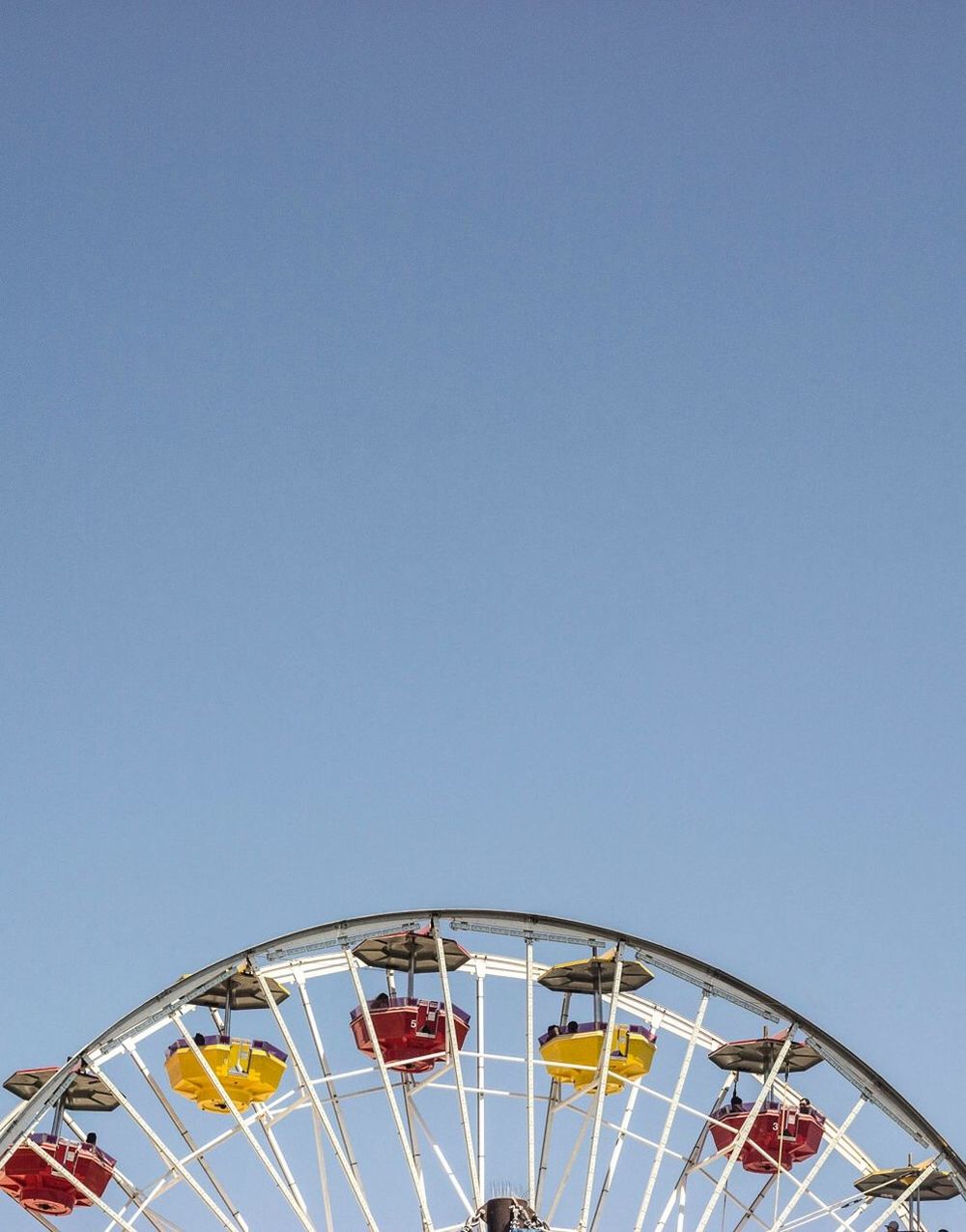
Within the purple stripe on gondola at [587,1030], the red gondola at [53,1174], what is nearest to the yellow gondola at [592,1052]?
the purple stripe on gondola at [587,1030]

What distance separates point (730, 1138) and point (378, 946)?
6561mm

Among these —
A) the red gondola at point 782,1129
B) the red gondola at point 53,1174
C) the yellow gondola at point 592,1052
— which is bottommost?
the red gondola at point 53,1174

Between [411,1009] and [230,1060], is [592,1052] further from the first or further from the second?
[230,1060]

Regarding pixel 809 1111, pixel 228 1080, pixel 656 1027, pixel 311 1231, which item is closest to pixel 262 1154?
pixel 311 1231

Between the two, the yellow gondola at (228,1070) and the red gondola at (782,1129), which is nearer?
the yellow gondola at (228,1070)

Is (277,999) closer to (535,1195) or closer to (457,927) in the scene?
(457,927)

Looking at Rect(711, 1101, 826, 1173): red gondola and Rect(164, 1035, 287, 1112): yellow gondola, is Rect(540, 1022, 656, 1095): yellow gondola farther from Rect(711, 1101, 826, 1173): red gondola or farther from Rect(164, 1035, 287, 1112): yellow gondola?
Rect(164, 1035, 287, 1112): yellow gondola

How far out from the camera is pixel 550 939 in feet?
77.7

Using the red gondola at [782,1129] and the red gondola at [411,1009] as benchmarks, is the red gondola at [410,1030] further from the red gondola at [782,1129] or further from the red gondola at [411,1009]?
the red gondola at [782,1129]

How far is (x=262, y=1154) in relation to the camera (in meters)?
22.1

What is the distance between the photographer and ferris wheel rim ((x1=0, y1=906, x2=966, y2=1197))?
2259cm

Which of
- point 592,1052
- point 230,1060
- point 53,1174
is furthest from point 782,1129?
point 53,1174

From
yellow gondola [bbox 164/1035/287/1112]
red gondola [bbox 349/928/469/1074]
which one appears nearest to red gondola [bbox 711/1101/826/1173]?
red gondola [bbox 349/928/469/1074]

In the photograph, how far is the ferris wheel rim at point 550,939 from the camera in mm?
22594
